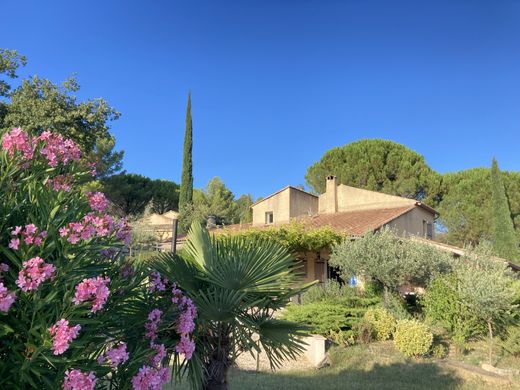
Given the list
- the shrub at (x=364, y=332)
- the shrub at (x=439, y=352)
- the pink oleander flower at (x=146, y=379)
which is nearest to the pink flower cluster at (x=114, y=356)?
the pink oleander flower at (x=146, y=379)

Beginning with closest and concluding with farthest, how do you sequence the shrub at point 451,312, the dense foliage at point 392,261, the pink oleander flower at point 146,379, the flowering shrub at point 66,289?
the flowering shrub at point 66,289 → the pink oleander flower at point 146,379 → the shrub at point 451,312 → the dense foliage at point 392,261

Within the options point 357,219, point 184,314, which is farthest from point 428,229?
point 184,314

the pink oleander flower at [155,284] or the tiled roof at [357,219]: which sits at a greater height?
the tiled roof at [357,219]

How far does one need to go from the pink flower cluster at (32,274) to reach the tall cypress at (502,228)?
3156cm

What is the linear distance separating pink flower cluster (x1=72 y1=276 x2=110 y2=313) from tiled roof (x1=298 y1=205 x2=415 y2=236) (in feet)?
56.6

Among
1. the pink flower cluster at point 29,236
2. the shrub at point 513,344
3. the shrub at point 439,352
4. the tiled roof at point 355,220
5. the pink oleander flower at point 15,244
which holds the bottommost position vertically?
the shrub at point 439,352

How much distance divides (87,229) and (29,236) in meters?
0.30

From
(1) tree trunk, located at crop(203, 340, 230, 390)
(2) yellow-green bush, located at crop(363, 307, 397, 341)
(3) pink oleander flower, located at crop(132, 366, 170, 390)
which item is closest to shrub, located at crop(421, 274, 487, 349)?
(2) yellow-green bush, located at crop(363, 307, 397, 341)

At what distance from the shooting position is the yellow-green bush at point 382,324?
1192 cm

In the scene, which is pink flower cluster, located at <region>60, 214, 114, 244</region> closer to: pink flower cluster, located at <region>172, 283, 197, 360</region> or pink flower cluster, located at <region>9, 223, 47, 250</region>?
pink flower cluster, located at <region>9, 223, 47, 250</region>

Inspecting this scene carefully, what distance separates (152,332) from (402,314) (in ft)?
36.9

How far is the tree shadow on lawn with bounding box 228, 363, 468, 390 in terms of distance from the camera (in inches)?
318

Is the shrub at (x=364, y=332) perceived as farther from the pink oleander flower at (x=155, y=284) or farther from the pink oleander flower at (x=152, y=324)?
the pink oleander flower at (x=152, y=324)

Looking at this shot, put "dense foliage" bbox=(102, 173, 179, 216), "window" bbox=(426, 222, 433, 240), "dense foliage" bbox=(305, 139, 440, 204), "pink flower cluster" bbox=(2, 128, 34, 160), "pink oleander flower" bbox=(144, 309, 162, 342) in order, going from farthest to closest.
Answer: "dense foliage" bbox=(102, 173, 179, 216) < "dense foliage" bbox=(305, 139, 440, 204) < "window" bbox=(426, 222, 433, 240) < "pink oleander flower" bbox=(144, 309, 162, 342) < "pink flower cluster" bbox=(2, 128, 34, 160)
